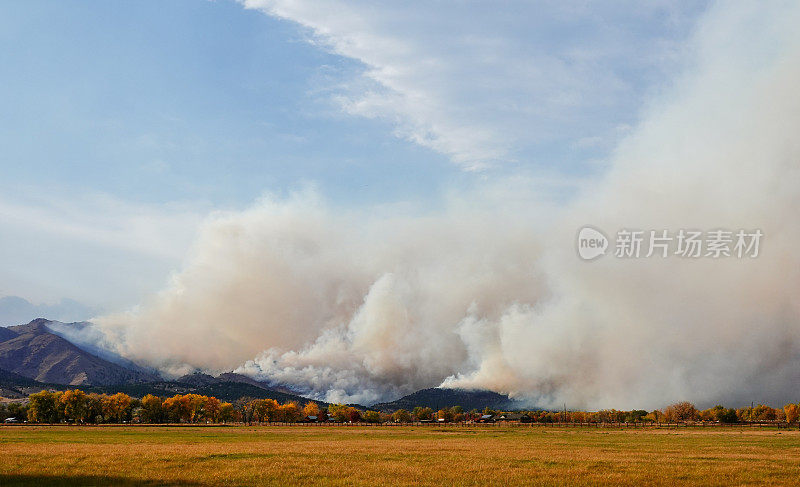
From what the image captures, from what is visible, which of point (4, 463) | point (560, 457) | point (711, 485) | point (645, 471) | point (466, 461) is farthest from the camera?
point (560, 457)

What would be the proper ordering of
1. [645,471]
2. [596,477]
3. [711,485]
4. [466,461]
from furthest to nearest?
1. [466,461]
2. [645,471]
3. [596,477]
4. [711,485]

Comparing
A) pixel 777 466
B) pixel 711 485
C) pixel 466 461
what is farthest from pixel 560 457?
pixel 711 485

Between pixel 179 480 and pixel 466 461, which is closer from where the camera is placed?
pixel 179 480

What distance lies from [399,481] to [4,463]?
4198 cm

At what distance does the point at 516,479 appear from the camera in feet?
165

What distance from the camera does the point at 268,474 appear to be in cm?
5306

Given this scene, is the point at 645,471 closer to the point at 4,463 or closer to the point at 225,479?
the point at 225,479

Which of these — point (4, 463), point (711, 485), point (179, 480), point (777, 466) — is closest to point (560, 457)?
point (777, 466)

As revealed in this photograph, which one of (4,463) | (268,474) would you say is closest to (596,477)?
(268,474)

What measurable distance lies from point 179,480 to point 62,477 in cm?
1034

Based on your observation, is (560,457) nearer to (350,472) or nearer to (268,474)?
(350,472)

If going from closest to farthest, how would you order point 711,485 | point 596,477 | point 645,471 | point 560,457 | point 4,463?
1. point 711,485
2. point 596,477
3. point 645,471
4. point 4,463
5. point 560,457

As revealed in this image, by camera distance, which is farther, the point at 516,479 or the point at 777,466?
the point at 777,466

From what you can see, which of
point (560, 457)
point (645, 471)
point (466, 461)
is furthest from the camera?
point (560, 457)
